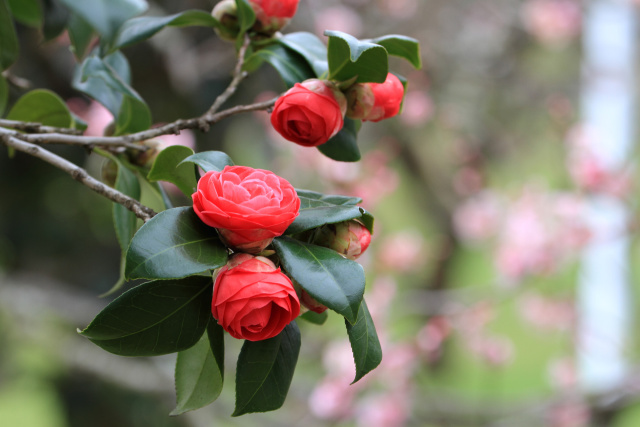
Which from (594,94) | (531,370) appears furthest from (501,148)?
(531,370)

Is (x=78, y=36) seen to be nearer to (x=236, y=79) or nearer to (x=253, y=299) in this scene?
(x=236, y=79)

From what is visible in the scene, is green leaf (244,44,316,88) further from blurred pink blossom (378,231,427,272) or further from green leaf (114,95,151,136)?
blurred pink blossom (378,231,427,272)

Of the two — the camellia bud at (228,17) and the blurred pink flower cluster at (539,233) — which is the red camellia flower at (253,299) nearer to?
the camellia bud at (228,17)

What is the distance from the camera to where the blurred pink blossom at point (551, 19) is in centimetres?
307

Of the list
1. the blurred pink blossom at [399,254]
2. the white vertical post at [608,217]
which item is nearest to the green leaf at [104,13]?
the white vertical post at [608,217]

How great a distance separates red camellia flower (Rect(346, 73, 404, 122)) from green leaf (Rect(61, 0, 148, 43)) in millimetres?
232

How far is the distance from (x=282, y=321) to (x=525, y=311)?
10.7ft

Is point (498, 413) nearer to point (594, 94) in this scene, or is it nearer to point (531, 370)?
point (594, 94)

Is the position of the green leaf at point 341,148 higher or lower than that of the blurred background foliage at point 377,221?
higher

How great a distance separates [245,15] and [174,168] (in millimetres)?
199

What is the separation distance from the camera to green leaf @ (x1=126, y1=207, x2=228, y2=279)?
14.5 inches

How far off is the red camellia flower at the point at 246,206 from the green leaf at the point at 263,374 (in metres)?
0.08

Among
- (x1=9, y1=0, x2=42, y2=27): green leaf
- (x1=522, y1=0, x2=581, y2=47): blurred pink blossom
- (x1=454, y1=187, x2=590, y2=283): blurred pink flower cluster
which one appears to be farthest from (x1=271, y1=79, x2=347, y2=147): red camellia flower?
(x1=522, y1=0, x2=581, y2=47): blurred pink blossom

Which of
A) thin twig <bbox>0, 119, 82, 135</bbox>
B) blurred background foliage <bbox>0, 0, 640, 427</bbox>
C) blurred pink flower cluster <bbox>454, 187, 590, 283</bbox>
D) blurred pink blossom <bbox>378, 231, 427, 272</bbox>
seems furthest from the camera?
blurred pink blossom <bbox>378, 231, 427, 272</bbox>
